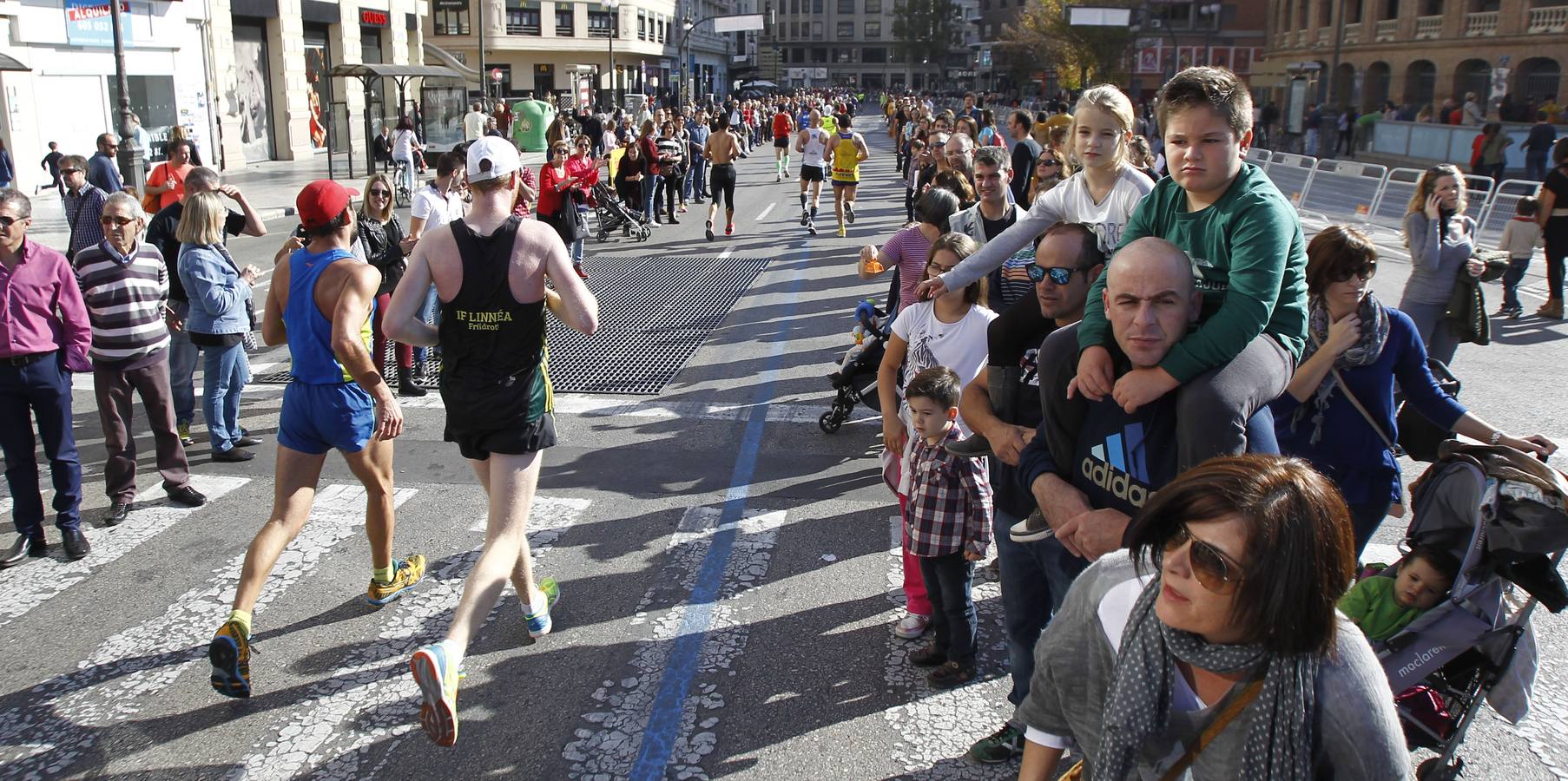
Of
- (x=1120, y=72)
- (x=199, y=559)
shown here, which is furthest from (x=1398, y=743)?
(x=1120, y=72)

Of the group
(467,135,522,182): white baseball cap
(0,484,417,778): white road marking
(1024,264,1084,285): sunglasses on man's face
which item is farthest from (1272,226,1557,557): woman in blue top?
(0,484,417,778): white road marking

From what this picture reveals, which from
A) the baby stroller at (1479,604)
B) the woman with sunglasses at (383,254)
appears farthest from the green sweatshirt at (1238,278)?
the woman with sunglasses at (383,254)

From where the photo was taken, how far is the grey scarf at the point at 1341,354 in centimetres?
369

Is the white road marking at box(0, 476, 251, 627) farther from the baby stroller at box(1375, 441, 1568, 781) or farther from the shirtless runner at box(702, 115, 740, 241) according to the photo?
the shirtless runner at box(702, 115, 740, 241)

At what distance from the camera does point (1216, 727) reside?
1805 millimetres

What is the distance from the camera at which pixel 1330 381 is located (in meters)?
3.73

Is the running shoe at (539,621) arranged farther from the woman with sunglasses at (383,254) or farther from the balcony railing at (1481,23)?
the balcony railing at (1481,23)

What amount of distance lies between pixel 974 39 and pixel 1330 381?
143 m

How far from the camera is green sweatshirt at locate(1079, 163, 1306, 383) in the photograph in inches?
92.0


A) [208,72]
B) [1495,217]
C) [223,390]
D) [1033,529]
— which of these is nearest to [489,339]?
[1033,529]

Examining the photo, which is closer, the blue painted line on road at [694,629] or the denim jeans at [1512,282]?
the blue painted line on road at [694,629]

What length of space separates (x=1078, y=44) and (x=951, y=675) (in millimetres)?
56392

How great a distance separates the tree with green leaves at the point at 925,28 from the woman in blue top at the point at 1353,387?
12783 centimetres

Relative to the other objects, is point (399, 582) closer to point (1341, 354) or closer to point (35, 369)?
point (35, 369)
